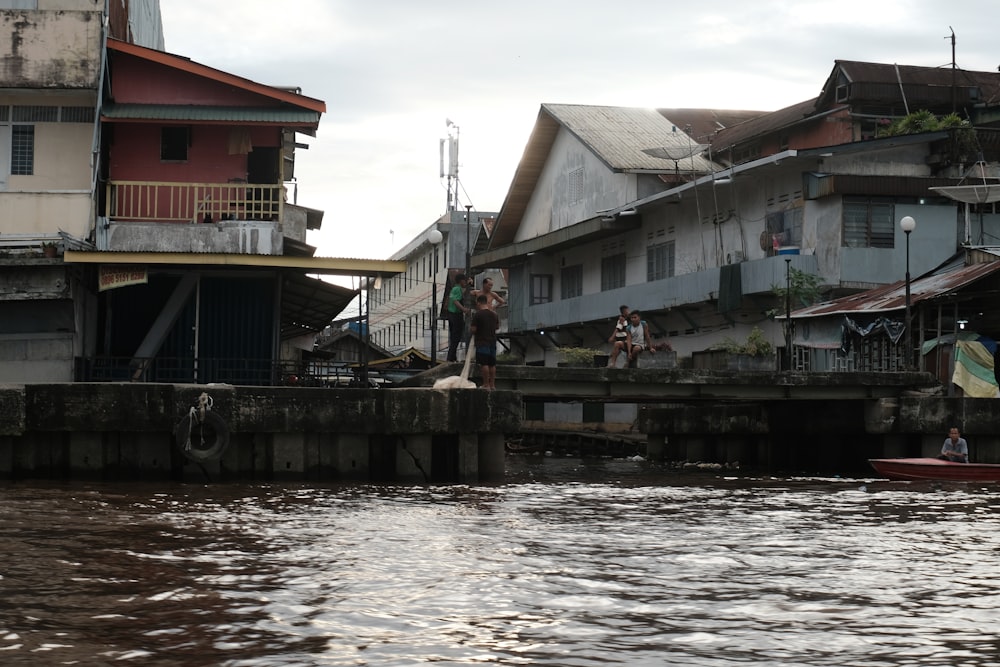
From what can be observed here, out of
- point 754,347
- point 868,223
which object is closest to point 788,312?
point 754,347

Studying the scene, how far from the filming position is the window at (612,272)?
48875 mm

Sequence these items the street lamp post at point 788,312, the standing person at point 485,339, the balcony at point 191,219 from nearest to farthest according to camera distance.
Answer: the standing person at point 485,339 → the balcony at point 191,219 → the street lamp post at point 788,312

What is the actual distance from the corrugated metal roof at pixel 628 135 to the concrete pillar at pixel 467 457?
79.9ft

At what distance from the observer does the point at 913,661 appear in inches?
302

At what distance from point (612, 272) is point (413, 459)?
97.2 feet

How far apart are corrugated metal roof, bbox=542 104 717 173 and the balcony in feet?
69.0

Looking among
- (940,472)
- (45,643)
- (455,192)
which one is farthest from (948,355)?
(455,192)

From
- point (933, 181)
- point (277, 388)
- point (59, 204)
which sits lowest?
point (277, 388)

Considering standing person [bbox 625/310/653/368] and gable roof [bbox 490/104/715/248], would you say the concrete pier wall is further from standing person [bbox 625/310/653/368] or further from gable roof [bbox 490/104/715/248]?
gable roof [bbox 490/104/715/248]

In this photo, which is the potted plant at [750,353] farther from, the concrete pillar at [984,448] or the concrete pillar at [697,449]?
the concrete pillar at [984,448]

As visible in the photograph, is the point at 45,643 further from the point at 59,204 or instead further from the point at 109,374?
the point at 59,204

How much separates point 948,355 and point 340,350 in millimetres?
36238

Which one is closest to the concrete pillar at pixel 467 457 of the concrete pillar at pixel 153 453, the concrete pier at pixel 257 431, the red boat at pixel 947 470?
the concrete pier at pixel 257 431

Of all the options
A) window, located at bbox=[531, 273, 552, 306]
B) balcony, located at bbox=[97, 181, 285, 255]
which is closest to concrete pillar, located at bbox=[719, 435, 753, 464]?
balcony, located at bbox=[97, 181, 285, 255]
